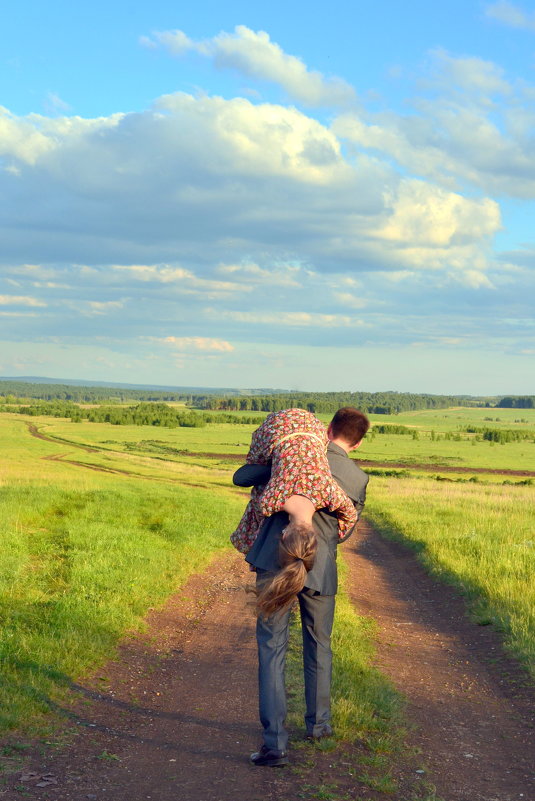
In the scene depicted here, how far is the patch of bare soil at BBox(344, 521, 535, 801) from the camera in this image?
5.14 meters

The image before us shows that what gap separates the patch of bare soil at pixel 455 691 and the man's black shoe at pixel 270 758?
1.04m

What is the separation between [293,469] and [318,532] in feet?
2.01

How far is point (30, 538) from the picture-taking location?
13359mm

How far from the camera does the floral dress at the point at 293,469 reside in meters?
5.16

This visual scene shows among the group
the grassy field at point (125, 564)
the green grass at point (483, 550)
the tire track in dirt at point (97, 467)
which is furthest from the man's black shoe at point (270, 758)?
the tire track in dirt at point (97, 467)

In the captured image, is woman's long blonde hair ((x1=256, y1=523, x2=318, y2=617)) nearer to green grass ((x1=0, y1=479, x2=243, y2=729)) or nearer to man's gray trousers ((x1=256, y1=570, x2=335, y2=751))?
man's gray trousers ((x1=256, y1=570, x2=335, y2=751))

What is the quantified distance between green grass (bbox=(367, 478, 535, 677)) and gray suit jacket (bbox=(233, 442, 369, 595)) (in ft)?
11.5

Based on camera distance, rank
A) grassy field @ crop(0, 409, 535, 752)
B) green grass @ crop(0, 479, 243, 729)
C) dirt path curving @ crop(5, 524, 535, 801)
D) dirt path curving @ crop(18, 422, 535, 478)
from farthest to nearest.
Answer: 1. dirt path curving @ crop(18, 422, 535, 478)
2. grassy field @ crop(0, 409, 535, 752)
3. green grass @ crop(0, 479, 243, 729)
4. dirt path curving @ crop(5, 524, 535, 801)

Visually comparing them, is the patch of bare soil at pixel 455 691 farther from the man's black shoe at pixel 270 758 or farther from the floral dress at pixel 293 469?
the floral dress at pixel 293 469

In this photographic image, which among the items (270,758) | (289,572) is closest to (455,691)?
(270,758)

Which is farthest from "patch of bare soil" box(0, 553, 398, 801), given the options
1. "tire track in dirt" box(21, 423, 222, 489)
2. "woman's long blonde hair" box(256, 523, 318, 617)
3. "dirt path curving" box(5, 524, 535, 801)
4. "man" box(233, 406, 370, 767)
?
"tire track in dirt" box(21, 423, 222, 489)

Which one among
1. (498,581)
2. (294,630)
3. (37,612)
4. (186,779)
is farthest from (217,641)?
(498,581)

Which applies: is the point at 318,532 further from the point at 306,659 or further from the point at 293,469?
the point at 306,659

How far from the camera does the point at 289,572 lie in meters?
5.03
